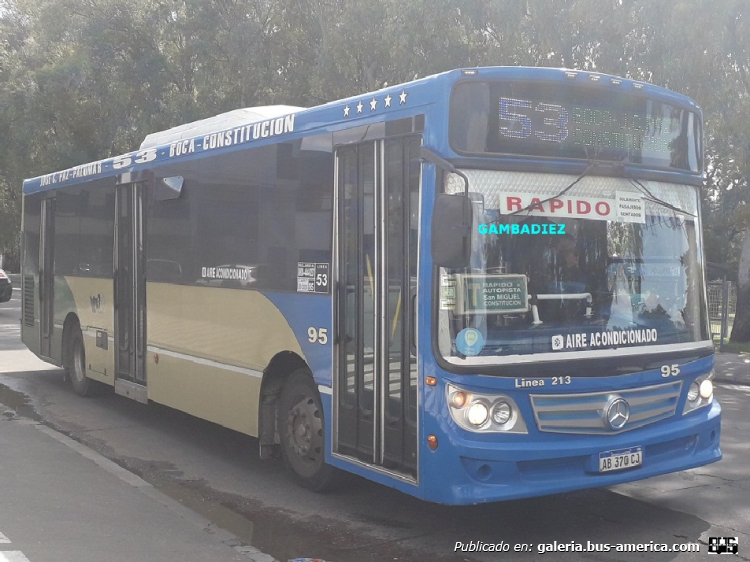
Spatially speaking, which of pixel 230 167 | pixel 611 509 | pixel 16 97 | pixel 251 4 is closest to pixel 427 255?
pixel 611 509

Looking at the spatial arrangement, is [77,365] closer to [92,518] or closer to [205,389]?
[205,389]

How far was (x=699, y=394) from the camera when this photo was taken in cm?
677

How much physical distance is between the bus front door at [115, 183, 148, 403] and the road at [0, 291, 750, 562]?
1066 millimetres

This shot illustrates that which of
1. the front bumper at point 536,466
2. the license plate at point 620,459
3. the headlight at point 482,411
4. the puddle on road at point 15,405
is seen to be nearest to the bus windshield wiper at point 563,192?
the headlight at point 482,411

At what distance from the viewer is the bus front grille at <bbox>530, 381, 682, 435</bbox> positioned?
19.5ft

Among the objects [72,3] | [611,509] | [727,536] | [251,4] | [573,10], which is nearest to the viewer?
[727,536]

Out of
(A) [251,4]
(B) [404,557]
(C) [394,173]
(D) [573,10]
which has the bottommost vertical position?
(B) [404,557]

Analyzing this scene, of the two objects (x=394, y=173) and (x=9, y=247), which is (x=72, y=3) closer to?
(x=394, y=173)

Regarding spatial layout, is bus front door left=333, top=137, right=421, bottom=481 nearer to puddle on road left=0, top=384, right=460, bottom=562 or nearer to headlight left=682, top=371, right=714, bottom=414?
puddle on road left=0, top=384, right=460, bottom=562

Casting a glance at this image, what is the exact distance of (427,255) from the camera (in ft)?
19.6

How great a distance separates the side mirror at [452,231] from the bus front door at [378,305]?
482 mm

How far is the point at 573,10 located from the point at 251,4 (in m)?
11.1

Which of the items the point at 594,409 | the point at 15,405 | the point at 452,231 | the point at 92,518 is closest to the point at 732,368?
the point at 594,409

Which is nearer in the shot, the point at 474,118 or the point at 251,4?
the point at 474,118
